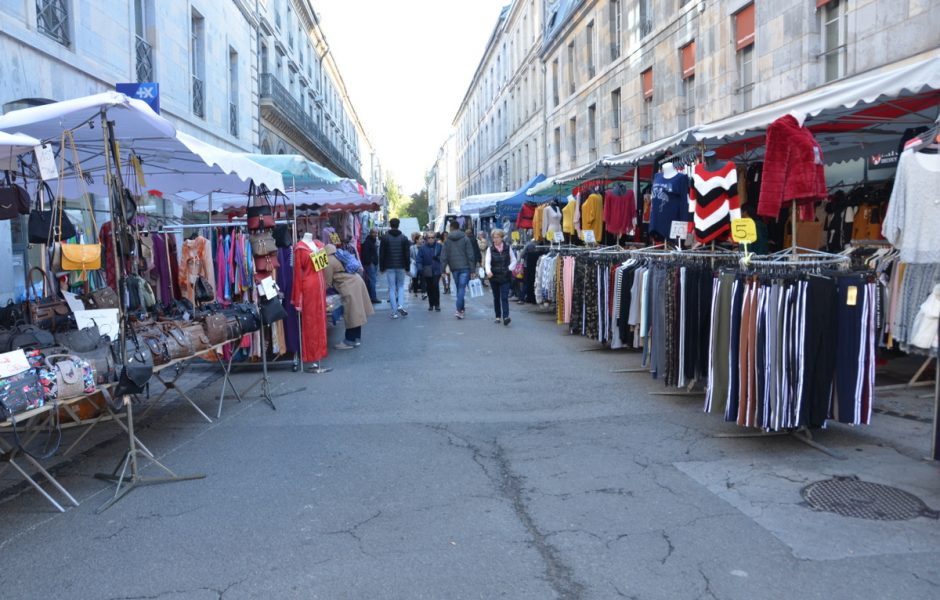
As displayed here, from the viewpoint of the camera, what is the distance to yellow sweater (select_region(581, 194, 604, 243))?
36.1ft

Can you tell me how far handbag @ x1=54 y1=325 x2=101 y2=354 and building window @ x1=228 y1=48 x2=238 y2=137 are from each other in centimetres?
1669

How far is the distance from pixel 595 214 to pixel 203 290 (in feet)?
18.7

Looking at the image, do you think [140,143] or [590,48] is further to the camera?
[590,48]

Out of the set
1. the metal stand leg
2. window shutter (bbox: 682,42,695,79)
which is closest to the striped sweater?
the metal stand leg

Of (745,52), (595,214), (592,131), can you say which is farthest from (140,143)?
(592,131)

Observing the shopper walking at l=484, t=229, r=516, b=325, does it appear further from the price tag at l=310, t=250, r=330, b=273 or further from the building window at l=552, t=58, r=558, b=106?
the building window at l=552, t=58, r=558, b=106

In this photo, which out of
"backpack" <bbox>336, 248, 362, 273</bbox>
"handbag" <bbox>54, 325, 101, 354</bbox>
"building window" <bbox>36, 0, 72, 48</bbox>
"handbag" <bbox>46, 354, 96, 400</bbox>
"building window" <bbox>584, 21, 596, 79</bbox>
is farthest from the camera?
"building window" <bbox>584, 21, 596, 79</bbox>

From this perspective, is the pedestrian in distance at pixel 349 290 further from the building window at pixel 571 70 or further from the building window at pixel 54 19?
the building window at pixel 571 70

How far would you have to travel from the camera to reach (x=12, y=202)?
5957 mm

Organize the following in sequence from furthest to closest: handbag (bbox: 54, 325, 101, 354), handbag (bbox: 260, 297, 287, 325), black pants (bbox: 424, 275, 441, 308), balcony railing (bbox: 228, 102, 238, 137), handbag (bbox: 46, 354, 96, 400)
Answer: balcony railing (bbox: 228, 102, 238, 137), black pants (bbox: 424, 275, 441, 308), handbag (bbox: 260, 297, 287, 325), handbag (bbox: 54, 325, 101, 354), handbag (bbox: 46, 354, 96, 400)

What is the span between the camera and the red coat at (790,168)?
17.6 ft

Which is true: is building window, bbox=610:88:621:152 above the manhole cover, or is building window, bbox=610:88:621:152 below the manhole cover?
above

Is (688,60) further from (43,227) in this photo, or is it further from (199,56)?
(43,227)

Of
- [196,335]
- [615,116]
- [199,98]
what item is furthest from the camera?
[615,116]
